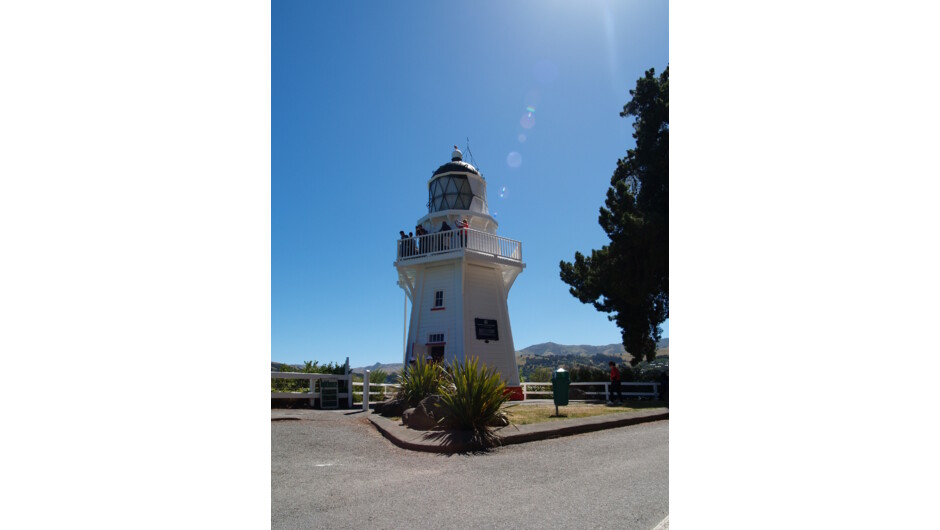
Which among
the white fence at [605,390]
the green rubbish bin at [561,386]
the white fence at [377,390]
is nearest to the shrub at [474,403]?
the green rubbish bin at [561,386]

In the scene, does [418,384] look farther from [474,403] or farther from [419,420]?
[474,403]

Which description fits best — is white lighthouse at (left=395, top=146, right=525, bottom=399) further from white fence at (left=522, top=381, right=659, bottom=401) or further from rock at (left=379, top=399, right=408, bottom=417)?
rock at (left=379, top=399, right=408, bottom=417)

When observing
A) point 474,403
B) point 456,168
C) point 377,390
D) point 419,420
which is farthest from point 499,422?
point 456,168

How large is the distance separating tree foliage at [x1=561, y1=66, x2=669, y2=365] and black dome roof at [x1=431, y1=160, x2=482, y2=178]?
6810mm

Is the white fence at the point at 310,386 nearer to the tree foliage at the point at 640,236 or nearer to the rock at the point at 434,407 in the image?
the rock at the point at 434,407

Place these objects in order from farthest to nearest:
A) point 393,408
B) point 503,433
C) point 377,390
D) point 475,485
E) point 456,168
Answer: point 456,168
point 377,390
point 393,408
point 503,433
point 475,485

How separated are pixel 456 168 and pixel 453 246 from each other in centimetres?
453

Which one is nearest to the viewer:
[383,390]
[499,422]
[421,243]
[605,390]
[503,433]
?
[503,433]

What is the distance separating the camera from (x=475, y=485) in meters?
4.98

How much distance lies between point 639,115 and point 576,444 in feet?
68.3

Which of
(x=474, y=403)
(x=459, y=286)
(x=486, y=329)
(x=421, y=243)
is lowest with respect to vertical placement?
(x=474, y=403)

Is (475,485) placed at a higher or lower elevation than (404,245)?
lower

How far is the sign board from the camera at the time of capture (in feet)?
59.1
